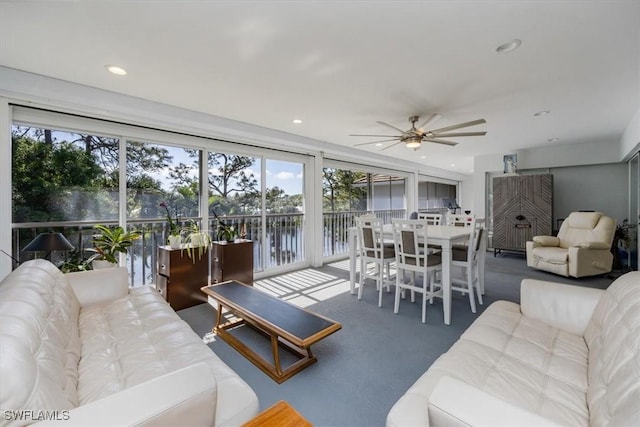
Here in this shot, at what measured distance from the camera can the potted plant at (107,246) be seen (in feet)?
9.01

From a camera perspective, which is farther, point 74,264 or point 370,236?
point 370,236

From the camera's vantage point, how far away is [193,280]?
328 centimetres

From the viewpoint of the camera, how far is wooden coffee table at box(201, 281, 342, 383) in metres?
1.89

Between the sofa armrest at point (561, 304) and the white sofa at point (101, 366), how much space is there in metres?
1.92

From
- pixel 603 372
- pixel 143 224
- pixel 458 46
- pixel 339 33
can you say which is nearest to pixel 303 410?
pixel 603 372

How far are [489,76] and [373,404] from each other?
2874 millimetres

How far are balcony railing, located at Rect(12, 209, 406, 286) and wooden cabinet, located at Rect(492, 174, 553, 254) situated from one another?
3.27 m

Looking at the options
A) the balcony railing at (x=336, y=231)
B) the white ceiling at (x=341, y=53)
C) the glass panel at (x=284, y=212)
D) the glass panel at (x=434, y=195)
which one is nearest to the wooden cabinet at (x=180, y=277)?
the glass panel at (x=284, y=212)

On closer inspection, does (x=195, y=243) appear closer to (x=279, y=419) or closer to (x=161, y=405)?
(x=161, y=405)

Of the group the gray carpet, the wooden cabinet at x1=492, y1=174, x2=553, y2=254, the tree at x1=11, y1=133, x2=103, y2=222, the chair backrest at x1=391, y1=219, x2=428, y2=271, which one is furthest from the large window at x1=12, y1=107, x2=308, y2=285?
the wooden cabinet at x1=492, y1=174, x2=553, y2=254

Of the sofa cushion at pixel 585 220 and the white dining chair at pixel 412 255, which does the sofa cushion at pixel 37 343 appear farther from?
the sofa cushion at pixel 585 220

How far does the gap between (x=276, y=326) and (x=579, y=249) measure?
4838 mm

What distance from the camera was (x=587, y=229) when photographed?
469 cm

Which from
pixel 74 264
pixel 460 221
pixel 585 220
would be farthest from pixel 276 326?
pixel 585 220
